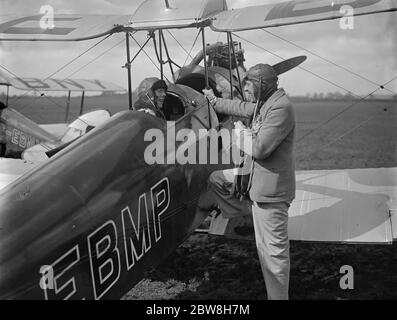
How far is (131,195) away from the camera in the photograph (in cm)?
284

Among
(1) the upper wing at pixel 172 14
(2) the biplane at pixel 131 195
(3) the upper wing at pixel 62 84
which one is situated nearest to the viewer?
(2) the biplane at pixel 131 195

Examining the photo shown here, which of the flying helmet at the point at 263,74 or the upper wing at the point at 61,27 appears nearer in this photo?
the flying helmet at the point at 263,74

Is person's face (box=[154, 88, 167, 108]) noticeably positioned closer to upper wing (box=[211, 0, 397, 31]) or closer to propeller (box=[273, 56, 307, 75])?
upper wing (box=[211, 0, 397, 31])

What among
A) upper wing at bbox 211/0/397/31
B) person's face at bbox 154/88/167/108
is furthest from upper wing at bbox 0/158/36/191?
upper wing at bbox 211/0/397/31

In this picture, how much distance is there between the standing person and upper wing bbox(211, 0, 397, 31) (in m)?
1.08

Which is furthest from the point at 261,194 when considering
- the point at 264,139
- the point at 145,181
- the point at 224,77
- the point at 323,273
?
the point at 224,77

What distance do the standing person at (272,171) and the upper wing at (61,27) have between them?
2005 mm

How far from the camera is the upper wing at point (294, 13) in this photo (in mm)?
3955

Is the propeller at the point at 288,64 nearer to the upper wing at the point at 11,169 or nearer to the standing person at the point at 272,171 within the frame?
the standing person at the point at 272,171

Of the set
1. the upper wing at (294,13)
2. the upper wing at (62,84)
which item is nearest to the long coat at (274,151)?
the upper wing at (294,13)

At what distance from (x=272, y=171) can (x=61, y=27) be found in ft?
10.8

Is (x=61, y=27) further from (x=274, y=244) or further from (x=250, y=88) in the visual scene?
(x=274, y=244)

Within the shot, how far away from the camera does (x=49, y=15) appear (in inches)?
221
